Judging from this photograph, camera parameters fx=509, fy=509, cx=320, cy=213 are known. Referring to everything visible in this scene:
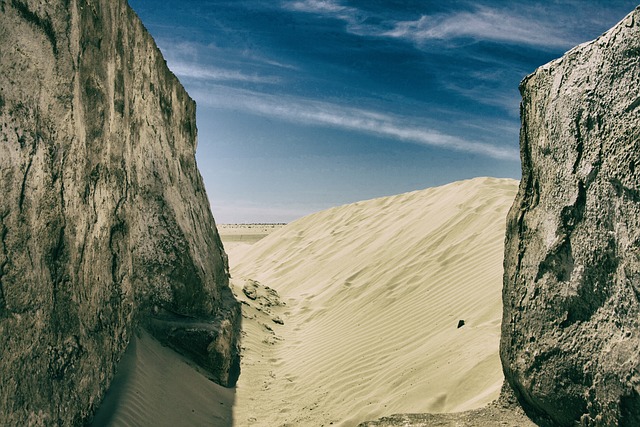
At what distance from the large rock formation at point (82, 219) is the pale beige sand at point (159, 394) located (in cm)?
14

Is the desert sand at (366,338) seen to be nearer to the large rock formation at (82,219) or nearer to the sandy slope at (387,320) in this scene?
the sandy slope at (387,320)

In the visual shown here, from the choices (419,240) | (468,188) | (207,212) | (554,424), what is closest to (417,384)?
(554,424)

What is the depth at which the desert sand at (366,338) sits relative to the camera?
4.12m

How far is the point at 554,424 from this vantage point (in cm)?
276

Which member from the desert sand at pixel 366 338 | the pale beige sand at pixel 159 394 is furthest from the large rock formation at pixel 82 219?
the desert sand at pixel 366 338

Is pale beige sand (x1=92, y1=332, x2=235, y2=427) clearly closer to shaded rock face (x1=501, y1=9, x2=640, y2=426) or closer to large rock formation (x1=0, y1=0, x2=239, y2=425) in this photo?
large rock formation (x1=0, y1=0, x2=239, y2=425)

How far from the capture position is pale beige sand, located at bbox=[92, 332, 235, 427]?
358 cm

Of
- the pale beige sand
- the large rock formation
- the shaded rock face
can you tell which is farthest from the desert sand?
the shaded rock face

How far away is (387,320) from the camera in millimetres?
6941

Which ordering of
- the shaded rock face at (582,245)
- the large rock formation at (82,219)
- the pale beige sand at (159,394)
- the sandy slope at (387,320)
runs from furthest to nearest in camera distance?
1. the sandy slope at (387,320)
2. the pale beige sand at (159,394)
3. the large rock formation at (82,219)
4. the shaded rock face at (582,245)

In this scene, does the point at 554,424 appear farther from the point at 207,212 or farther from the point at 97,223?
the point at 207,212

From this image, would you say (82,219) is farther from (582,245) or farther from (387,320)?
(387,320)

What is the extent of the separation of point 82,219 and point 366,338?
4.22 m

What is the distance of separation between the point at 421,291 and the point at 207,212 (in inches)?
135
